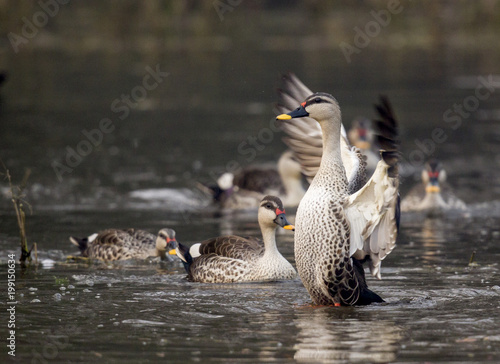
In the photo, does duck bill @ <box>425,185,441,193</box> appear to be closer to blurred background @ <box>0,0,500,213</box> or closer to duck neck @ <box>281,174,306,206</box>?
blurred background @ <box>0,0,500,213</box>

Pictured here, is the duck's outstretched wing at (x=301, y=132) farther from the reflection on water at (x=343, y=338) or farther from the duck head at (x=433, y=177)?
the duck head at (x=433, y=177)

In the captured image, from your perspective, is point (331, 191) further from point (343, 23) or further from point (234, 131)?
point (343, 23)

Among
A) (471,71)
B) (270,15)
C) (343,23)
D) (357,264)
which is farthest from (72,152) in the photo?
(270,15)

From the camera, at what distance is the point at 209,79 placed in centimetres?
3525

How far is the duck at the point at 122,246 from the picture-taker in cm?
1336

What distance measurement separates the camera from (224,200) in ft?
58.9

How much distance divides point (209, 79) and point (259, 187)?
17529 mm

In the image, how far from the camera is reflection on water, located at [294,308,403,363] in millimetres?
8039

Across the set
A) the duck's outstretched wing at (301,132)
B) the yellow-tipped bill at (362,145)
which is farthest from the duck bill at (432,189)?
the duck's outstretched wing at (301,132)

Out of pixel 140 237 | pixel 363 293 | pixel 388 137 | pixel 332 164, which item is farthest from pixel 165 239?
pixel 388 137

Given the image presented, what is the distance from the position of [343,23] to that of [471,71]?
10.8 metres

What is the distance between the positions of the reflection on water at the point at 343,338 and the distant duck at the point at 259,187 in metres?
7.98

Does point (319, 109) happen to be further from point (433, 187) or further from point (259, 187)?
point (259, 187)

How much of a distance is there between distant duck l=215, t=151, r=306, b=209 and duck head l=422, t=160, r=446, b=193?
83.7 inches
